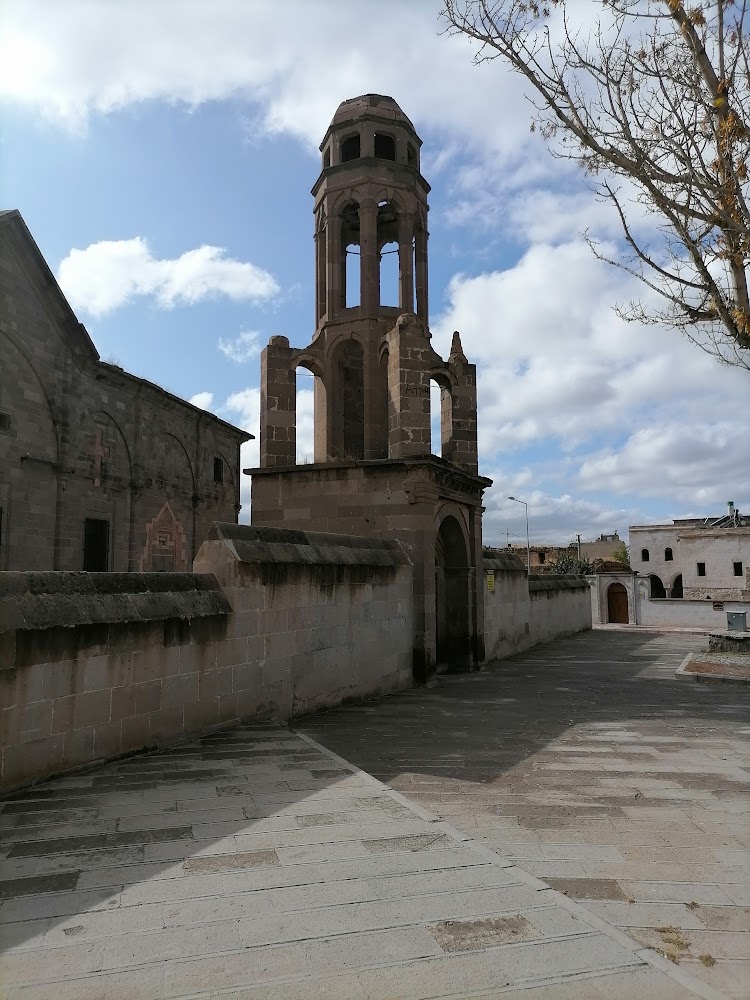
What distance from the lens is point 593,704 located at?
356 inches

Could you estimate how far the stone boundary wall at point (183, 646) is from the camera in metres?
4.48

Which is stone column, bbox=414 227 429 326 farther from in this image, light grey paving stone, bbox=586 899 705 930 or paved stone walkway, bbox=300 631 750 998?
light grey paving stone, bbox=586 899 705 930

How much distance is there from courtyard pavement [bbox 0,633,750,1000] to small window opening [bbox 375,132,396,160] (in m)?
13.1

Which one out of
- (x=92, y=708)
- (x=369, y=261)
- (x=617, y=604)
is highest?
(x=369, y=261)

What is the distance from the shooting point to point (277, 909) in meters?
2.82

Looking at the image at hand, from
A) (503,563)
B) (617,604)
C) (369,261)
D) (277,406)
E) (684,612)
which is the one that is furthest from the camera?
(617,604)

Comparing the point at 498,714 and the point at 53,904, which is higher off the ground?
the point at 53,904

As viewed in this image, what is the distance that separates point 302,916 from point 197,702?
3.38 meters

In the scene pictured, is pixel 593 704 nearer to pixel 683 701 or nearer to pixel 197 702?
pixel 683 701

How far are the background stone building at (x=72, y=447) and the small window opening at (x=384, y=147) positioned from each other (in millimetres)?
10283

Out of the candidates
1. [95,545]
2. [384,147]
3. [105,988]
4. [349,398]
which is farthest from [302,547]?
[95,545]

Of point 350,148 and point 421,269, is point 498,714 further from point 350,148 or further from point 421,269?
point 350,148

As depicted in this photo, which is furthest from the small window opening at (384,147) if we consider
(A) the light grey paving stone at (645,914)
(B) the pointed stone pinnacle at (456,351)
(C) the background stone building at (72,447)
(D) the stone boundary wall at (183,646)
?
(A) the light grey paving stone at (645,914)

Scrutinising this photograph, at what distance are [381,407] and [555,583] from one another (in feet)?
35.5
